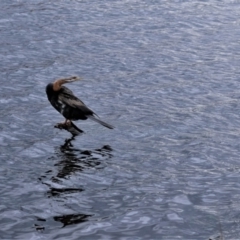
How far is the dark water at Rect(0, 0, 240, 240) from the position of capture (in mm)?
10430

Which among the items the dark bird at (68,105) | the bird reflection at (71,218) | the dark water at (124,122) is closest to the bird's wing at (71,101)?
the dark bird at (68,105)

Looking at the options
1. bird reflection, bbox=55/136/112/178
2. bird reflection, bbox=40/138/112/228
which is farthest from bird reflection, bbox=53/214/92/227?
bird reflection, bbox=55/136/112/178

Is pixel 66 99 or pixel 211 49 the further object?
pixel 211 49

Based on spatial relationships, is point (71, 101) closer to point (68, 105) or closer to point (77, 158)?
point (68, 105)

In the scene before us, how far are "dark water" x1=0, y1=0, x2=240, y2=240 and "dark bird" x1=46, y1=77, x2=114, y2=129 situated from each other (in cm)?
29

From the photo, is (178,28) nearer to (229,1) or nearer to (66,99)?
(229,1)

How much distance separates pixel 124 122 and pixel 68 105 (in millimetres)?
1121

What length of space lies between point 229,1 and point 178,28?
3033mm

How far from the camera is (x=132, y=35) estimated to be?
63.8 feet

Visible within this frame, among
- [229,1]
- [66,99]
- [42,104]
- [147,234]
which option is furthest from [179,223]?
[229,1]

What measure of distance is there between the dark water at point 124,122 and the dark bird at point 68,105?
293mm

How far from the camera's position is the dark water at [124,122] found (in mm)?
10430

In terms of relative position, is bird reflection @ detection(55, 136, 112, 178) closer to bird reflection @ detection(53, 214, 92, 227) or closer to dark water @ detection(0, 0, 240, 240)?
dark water @ detection(0, 0, 240, 240)

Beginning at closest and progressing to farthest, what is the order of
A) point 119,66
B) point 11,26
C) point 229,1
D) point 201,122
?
1. point 201,122
2. point 119,66
3. point 11,26
4. point 229,1
